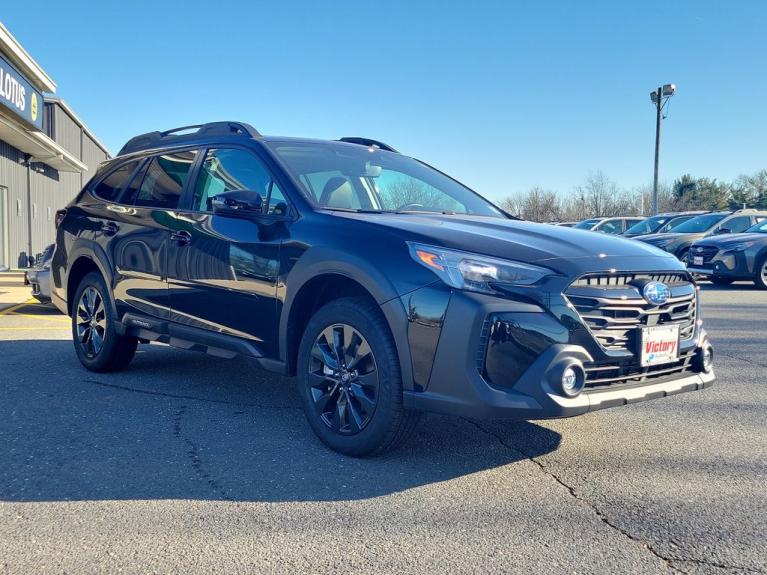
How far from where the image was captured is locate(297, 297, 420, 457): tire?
348 cm

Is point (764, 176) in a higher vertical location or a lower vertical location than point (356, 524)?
higher

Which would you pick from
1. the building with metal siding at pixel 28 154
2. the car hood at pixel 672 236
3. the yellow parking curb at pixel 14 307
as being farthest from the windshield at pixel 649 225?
the yellow parking curb at pixel 14 307

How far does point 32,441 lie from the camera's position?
156 inches

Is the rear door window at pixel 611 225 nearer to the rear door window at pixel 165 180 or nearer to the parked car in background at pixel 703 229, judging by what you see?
the parked car in background at pixel 703 229

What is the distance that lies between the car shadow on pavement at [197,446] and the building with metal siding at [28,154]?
19.9ft

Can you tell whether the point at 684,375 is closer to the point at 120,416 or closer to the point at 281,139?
the point at 281,139

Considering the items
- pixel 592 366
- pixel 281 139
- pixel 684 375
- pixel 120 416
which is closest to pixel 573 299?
pixel 592 366

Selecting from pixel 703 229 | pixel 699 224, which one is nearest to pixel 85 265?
pixel 703 229

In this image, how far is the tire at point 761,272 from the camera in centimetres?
1357

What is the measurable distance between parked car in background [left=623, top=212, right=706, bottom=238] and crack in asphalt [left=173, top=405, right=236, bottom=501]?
50.1 feet

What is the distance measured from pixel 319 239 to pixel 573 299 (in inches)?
54.5

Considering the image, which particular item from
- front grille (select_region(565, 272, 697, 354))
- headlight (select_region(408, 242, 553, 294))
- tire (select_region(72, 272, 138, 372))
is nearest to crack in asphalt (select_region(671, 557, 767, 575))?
front grille (select_region(565, 272, 697, 354))

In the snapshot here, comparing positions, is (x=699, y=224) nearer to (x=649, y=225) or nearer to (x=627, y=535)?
(x=649, y=225)

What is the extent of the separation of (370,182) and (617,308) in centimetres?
193
